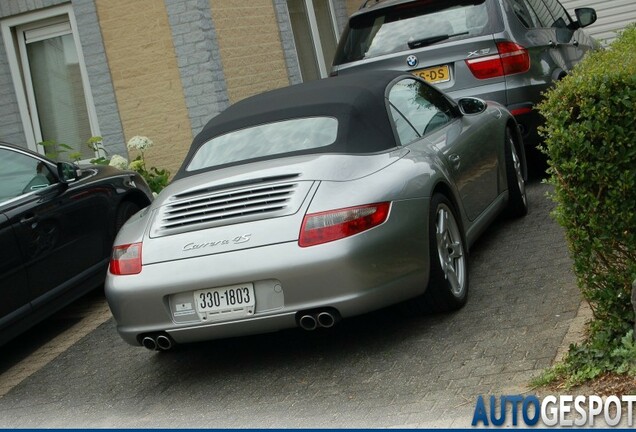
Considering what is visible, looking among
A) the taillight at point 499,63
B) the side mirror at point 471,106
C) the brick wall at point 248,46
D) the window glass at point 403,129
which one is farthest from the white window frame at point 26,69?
the window glass at point 403,129

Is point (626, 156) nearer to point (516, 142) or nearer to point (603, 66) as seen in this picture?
point (603, 66)

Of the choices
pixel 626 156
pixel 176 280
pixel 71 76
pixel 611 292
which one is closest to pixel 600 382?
pixel 611 292

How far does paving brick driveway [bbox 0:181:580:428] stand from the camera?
5.28 meters

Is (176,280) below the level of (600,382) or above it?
above

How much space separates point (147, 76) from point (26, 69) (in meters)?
1.53

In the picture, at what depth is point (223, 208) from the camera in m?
6.07

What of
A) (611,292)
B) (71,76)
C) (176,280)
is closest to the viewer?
(611,292)

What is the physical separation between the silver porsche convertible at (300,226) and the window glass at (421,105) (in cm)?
3

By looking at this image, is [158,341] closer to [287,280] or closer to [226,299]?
[226,299]

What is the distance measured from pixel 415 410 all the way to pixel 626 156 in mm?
1519

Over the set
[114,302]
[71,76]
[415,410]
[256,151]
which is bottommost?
[415,410]

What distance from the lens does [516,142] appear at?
346 inches

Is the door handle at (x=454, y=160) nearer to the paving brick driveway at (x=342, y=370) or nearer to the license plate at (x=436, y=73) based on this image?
the paving brick driveway at (x=342, y=370)

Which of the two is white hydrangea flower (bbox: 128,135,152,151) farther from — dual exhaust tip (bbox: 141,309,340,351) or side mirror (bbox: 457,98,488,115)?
dual exhaust tip (bbox: 141,309,340,351)
